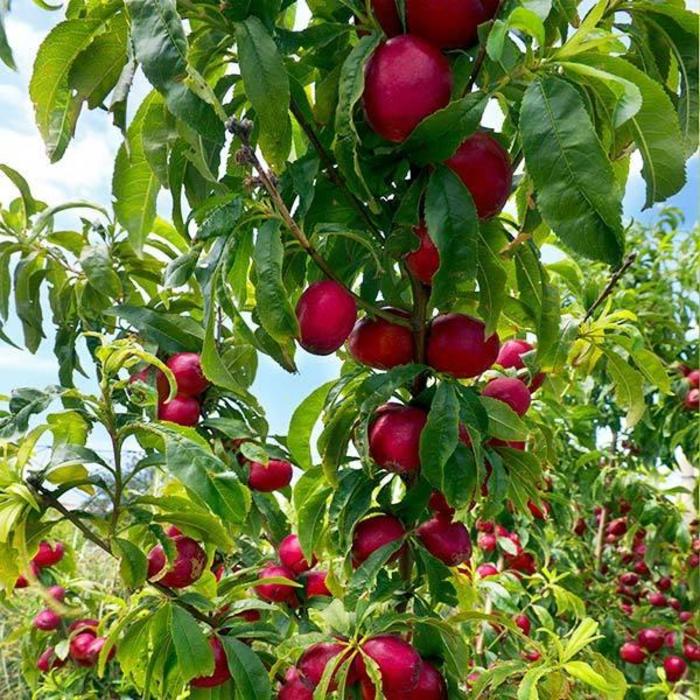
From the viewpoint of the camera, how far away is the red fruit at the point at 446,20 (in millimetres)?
716

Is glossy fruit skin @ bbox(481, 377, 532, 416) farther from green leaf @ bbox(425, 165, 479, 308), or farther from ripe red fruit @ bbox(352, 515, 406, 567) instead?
green leaf @ bbox(425, 165, 479, 308)

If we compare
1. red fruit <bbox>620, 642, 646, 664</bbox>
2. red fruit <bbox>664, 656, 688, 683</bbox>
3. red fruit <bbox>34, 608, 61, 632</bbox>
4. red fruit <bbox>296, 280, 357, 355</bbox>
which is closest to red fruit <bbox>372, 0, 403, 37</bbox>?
red fruit <bbox>296, 280, 357, 355</bbox>

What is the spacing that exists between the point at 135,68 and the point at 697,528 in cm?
291

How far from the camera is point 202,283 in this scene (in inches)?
30.5

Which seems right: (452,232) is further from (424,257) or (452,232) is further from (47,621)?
(47,621)

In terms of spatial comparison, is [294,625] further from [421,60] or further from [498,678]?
[421,60]

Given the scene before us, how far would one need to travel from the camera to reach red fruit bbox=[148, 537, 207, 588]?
1.12 m

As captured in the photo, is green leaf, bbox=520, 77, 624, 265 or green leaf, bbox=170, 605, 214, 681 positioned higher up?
green leaf, bbox=520, 77, 624, 265

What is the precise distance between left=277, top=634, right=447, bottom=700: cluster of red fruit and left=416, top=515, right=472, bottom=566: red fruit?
0.11m

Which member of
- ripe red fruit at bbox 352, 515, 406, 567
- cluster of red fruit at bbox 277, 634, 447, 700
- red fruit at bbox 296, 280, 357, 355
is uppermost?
red fruit at bbox 296, 280, 357, 355

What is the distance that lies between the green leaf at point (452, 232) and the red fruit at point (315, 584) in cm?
66

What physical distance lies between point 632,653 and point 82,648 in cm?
194

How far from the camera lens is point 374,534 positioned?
901mm

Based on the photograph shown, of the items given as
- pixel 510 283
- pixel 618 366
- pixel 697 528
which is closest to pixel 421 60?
pixel 510 283
